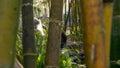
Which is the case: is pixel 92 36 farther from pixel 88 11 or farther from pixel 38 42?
pixel 38 42

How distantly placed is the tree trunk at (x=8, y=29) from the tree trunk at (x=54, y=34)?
0.22m

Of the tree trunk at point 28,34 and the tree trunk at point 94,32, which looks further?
the tree trunk at point 28,34

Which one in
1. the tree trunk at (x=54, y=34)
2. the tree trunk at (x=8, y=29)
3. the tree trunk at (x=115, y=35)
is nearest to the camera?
the tree trunk at (x=8, y=29)

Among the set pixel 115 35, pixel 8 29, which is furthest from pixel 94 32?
pixel 115 35

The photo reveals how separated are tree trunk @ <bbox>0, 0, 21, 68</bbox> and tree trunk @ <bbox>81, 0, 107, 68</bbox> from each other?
154 millimetres

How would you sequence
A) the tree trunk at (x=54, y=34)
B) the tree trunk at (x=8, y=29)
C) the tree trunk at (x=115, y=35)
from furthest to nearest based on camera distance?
1. the tree trunk at (x=115, y=35)
2. the tree trunk at (x=54, y=34)
3. the tree trunk at (x=8, y=29)

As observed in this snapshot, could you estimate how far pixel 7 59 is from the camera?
0.59 meters

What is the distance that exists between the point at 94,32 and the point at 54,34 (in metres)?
0.21

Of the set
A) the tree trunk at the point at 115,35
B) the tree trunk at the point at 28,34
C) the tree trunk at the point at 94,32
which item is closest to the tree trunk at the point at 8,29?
the tree trunk at the point at 94,32

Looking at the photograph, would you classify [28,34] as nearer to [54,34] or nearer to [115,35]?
[54,34]

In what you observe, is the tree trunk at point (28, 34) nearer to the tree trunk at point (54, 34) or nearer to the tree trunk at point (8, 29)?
the tree trunk at point (54, 34)

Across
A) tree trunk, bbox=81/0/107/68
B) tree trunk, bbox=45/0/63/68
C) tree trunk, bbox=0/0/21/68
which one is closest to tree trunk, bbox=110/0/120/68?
tree trunk, bbox=45/0/63/68

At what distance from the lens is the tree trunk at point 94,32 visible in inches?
24.6

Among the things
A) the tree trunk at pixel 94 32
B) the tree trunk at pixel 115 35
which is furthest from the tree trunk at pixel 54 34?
the tree trunk at pixel 115 35
